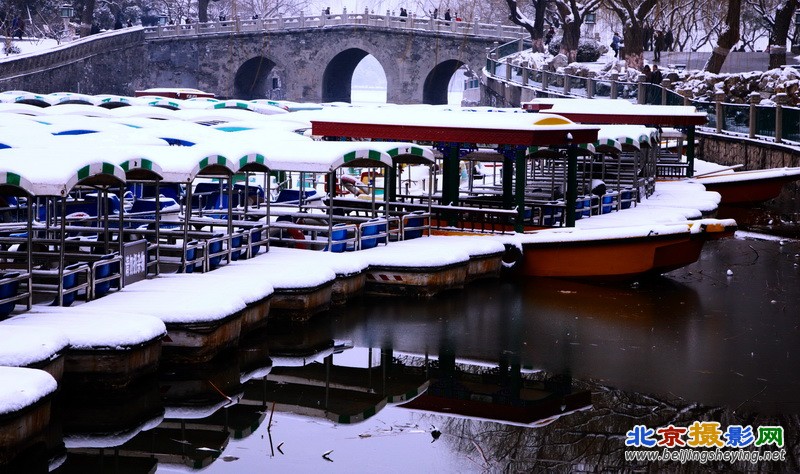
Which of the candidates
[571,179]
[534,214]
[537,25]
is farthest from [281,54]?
[571,179]

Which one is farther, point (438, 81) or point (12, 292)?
point (438, 81)

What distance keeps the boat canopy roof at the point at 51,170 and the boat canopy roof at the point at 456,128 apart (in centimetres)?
865

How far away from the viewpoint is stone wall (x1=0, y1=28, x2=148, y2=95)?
2494 inches

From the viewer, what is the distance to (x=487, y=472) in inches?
429

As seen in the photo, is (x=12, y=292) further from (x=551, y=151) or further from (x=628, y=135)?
(x=628, y=135)

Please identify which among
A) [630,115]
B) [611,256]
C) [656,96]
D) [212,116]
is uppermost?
[656,96]

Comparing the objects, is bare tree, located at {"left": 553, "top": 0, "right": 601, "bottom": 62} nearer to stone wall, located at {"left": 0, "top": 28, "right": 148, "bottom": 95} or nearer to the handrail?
the handrail

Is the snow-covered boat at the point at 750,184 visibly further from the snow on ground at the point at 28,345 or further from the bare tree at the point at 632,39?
the snow on ground at the point at 28,345

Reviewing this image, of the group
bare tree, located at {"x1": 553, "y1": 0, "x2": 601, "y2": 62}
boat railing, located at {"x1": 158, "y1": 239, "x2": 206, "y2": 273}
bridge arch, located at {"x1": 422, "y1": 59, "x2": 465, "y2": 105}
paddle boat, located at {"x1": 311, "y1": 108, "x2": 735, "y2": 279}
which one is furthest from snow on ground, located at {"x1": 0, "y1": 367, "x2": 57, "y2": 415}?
bridge arch, located at {"x1": 422, "y1": 59, "x2": 465, "y2": 105}

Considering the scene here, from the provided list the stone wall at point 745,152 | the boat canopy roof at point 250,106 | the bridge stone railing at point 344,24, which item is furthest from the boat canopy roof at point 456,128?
the bridge stone railing at point 344,24

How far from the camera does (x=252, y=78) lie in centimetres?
8062

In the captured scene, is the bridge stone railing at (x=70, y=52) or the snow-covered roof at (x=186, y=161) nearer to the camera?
the snow-covered roof at (x=186, y=161)

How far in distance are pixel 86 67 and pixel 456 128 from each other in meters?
52.4

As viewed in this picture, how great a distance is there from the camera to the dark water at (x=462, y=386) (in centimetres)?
1128
